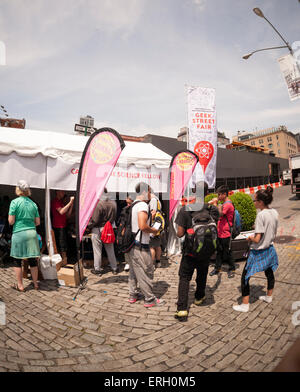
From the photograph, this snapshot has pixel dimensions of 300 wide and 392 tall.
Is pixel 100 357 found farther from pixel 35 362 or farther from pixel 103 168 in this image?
pixel 103 168

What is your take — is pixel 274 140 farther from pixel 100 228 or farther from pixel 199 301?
pixel 199 301

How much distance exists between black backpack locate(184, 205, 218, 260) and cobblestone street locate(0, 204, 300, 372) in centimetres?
103

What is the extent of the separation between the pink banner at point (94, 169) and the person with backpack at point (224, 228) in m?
2.29

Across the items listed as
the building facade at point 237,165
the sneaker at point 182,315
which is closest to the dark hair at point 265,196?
the sneaker at point 182,315

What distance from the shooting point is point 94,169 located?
390 cm

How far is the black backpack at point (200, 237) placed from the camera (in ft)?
9.45

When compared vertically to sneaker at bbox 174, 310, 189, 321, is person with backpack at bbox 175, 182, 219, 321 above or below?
above

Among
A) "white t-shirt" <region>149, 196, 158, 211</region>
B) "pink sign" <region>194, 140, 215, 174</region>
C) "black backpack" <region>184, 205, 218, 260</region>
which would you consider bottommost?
"black backpack" <region>184, 205, 218, 260</region>

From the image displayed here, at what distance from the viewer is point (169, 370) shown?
2170mm

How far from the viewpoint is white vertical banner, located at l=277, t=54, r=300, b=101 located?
5531mm

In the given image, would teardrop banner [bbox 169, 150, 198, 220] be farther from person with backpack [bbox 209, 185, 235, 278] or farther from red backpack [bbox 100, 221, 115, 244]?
red backpack [bbox 100, 221, 115, 244]

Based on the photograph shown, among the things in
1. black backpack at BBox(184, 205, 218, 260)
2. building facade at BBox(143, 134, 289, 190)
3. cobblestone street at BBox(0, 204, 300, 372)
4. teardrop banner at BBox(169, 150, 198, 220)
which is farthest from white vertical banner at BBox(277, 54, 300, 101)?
building facade at BBox(143, 134, 289, 190)

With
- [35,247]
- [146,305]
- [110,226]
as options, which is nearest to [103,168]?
[110,226]

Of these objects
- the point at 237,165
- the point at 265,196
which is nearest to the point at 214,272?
the point at 265,196
